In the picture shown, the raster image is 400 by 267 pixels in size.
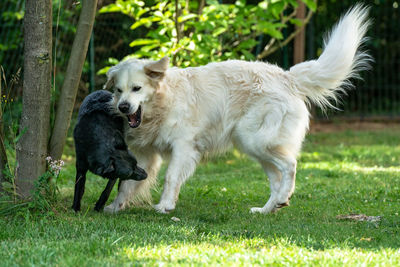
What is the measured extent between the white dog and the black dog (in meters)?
0.14

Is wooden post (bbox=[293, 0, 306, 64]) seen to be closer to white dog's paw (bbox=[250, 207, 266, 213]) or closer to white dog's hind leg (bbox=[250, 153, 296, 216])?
white dog's hind leg (bbox=[250, 153, 296, 216])

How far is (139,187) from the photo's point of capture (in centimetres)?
486

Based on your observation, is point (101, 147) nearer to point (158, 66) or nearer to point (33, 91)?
point (33, 91)

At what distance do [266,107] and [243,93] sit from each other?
0.26 meters

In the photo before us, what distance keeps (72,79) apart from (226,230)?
1730mm

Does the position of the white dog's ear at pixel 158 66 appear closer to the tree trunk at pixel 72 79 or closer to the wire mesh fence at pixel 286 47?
the tree trunk at pixel 72 79

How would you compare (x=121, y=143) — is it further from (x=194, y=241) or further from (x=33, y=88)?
(x=194, y=241)

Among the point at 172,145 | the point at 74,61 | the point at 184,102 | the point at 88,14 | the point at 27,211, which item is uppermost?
the point at 88,14

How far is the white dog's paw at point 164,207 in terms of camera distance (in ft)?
14.8

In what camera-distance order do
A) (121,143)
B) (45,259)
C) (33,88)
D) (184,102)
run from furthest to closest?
1. (184,102)
2. (121,143)
3. (33,88)
4. (45,259)

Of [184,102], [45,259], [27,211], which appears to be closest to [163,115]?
[184,102]

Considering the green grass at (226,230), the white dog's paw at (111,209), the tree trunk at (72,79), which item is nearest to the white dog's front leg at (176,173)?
the green grass at (226,230)

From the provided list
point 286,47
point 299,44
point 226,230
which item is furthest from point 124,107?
point 299,44

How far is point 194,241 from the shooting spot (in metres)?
3.36
